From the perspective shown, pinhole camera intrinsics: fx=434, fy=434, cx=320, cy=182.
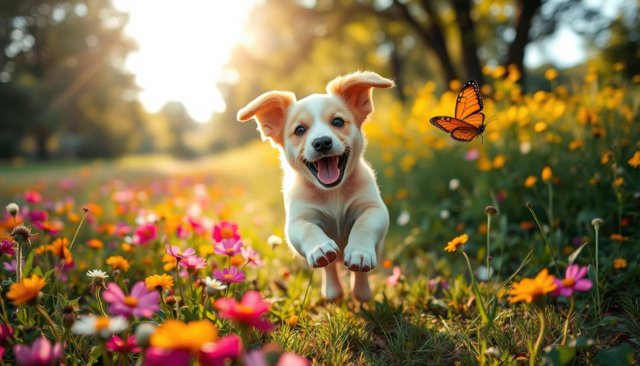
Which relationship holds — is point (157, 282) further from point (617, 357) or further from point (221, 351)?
point (617, 357)

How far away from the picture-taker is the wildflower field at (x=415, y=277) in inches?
57.8

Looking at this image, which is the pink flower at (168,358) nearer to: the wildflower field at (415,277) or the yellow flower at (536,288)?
the wildflower field at (415,277)

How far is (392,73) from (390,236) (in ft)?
78.9

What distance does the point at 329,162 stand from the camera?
225 centimetres

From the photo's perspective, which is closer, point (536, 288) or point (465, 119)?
point (536, 288)

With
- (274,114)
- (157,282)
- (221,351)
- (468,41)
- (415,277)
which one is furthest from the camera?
(468,41)

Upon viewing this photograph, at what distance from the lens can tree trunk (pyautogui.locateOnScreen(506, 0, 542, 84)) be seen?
1167 cm

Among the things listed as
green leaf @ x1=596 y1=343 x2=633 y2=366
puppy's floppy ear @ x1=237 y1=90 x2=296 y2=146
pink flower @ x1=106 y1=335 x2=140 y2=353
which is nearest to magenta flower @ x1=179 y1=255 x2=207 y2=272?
pink flower @ x1=106 y1=335 x2=140 y2=353

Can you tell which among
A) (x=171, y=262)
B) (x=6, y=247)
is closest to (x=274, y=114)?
(x=171, y=262)

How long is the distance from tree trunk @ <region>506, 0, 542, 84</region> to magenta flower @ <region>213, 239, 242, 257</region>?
11496 mm

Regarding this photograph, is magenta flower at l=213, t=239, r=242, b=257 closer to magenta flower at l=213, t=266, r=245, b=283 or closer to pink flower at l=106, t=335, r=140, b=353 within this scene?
Result: magenta flower at l=213, t=266, r=245, b=283

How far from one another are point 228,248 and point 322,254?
533 mm

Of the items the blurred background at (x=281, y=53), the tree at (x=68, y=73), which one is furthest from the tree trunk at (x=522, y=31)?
the tree at (x=68, y=73)

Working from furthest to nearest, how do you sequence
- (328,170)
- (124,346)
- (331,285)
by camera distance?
(331,285)
(328,170)
(124,346)
